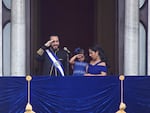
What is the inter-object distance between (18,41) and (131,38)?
2.62 metres

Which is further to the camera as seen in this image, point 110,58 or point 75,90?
point 110,58

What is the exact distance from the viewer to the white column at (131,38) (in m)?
14.8

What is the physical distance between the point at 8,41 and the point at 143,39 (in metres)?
3.17

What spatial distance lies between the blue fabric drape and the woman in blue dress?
469mm

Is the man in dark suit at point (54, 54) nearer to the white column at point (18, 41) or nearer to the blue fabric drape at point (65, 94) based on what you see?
the blue fabric drape at point (65, 94)

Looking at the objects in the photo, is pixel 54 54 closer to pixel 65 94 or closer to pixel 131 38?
pixel 65 94

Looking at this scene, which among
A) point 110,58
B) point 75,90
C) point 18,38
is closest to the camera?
point 75,90

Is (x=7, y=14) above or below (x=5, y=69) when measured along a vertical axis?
above

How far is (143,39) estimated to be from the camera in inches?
594

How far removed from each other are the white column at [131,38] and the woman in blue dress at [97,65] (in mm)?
2191

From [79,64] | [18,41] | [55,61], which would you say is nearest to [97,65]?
[79,64]

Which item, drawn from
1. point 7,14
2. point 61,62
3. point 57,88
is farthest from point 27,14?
point 57,88

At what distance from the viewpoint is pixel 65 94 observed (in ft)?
39.7

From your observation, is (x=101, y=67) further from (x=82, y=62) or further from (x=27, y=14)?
(x=27, y=14)
